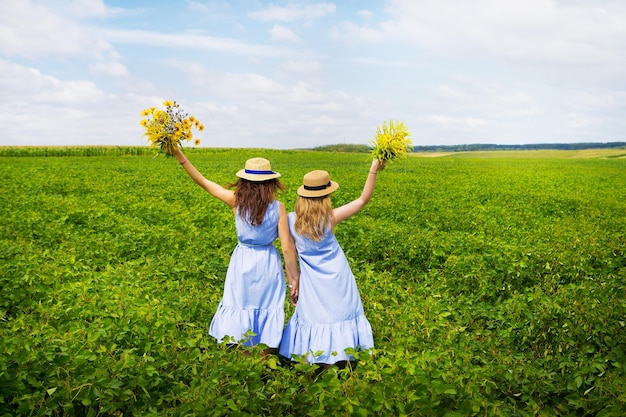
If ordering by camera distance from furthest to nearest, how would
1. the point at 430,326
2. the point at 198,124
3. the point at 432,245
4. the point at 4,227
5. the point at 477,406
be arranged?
the point at 4,227, the point at 432,245, the point at 430,326, the point at 198,124, the point at 477,406

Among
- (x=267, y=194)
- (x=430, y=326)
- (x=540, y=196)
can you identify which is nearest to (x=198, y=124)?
(x=267, y=194)

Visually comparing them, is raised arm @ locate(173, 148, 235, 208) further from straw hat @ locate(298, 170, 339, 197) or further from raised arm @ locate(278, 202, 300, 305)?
straw hat @ locate(298, 170, 339, 197)

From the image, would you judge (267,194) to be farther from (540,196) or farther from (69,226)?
(540,196)

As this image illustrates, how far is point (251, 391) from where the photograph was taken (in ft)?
13.1

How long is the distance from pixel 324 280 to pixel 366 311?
77.0 inches

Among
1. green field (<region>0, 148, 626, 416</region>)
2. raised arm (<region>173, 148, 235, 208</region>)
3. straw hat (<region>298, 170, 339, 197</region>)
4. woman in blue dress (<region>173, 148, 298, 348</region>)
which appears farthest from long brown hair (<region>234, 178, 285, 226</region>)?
green field (<region>0, 148, 626, 416</region>)

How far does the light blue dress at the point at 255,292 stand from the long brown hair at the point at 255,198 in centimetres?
8

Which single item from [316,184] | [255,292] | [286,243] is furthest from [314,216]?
[255,292]

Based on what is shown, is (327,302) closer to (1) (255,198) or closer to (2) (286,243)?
(2) (286,243)

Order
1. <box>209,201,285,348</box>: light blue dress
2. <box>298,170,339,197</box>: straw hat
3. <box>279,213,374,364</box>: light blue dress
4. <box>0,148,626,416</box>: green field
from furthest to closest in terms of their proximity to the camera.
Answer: <box>209,201,285,348</box>: light blue dress, <box>279,213,374,364</box>: light blue dress, <box>298,170,339,197</box>: straw hat, <box>0,148,626,416</box>: green field

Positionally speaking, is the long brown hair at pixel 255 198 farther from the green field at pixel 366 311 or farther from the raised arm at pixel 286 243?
the green field at pixel 366 311

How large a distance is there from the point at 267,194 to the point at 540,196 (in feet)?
58.1

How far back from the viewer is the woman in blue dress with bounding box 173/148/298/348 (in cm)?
503

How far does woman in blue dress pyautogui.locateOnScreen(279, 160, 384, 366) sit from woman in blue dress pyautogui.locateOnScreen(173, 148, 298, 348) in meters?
0.17
